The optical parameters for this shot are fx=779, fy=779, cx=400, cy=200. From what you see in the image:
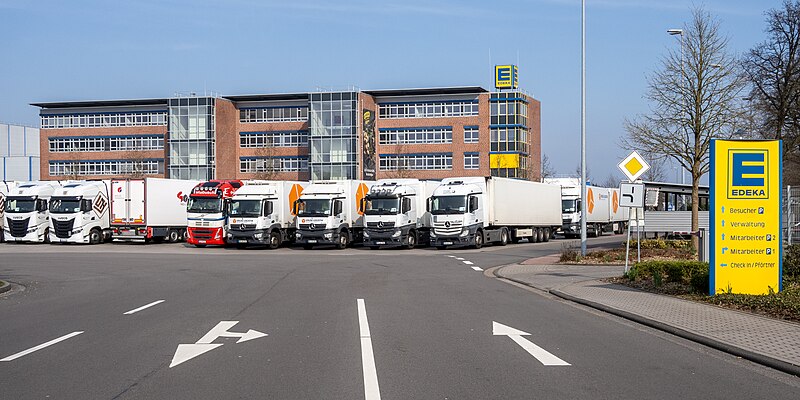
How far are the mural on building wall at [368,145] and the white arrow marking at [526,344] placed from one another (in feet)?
246

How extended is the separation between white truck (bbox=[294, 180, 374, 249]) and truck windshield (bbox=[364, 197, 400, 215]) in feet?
3.88

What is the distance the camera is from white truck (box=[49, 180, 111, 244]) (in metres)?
42.8

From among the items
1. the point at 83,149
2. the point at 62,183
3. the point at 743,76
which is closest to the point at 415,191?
the point at 743,76

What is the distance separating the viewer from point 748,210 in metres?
13.8

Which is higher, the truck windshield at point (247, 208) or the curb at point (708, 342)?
the truck windshield at point (247, 208)

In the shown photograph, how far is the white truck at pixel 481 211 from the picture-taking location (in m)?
36.9

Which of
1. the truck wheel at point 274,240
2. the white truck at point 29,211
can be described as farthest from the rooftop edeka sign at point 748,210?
the white truck at point 29,211

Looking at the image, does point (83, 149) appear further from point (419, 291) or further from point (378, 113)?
point (419, 291)

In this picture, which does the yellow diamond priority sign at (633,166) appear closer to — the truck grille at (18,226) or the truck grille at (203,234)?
the truck grille at (203,234)

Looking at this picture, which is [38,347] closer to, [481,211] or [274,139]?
→ [481,211]

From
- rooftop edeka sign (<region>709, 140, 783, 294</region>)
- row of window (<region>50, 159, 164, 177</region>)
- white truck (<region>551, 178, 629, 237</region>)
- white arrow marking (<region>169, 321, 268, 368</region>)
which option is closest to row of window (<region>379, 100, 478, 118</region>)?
white truck (<region>551, 178, 629, 237</region>)

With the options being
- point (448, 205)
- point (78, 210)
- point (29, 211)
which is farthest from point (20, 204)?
point (448, 205)

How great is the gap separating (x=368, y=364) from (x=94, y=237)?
39.2m

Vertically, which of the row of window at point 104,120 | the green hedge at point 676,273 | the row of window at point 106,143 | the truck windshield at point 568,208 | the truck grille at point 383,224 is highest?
the row of window at point 104,120
